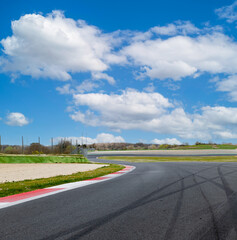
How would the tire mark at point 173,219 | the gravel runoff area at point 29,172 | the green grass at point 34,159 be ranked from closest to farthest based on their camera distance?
the tire mark at point 173,219 → the gravel runoff area at point 29,172 → the green grass at point 34,159

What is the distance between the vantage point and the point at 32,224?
407 centimetres

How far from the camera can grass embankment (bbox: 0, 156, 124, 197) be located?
8632 mm

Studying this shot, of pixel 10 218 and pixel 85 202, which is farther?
pixel 85 202

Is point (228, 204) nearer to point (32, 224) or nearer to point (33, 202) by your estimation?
point (32, 224)

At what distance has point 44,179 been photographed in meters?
12.1

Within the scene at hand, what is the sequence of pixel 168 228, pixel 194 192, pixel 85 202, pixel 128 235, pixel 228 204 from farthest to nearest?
pixel 194 192, pixel 85 202, pixel 228 204, pixel 168 228, pixel 128 235

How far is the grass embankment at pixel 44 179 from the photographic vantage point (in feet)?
28.3

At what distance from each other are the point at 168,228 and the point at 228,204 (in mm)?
2332

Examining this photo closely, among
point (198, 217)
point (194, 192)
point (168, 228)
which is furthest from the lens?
point (194, 192)

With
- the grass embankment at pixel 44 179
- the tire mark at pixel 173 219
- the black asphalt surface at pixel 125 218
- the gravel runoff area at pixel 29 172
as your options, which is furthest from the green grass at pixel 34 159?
the tire mark at pixel 173 219

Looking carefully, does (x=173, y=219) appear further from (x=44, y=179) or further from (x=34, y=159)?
(x=34, y=159)

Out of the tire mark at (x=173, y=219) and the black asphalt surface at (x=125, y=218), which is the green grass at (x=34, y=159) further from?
the tire mark at (x=173, y=219)

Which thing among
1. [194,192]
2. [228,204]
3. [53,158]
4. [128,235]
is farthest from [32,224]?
[53,158]

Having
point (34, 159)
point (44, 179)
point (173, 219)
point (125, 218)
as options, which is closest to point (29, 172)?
point (44, 179)
